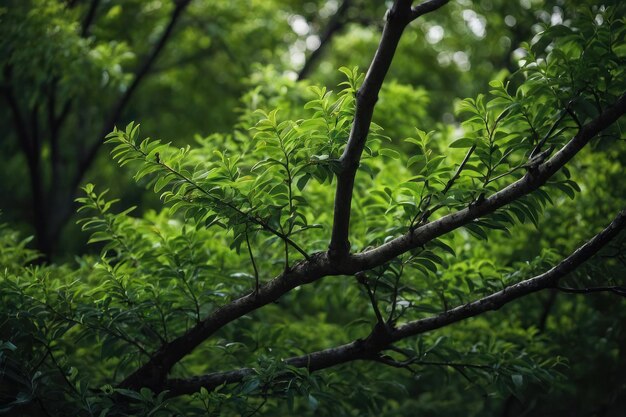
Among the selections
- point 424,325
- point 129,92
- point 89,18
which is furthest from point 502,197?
point 89,18

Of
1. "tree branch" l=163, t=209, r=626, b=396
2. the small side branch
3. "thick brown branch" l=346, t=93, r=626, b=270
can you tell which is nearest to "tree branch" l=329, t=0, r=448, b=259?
"thick brown branch" l=346, t=93, r=626, b=270

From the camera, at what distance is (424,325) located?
3248 mm

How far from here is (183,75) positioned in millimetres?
9641

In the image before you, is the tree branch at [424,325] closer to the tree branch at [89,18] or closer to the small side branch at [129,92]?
the small side branch at [129,92]

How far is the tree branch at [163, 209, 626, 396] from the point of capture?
112 inches

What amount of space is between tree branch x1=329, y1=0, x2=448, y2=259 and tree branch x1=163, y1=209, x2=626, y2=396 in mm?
909

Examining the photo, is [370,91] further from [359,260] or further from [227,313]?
[227,313]

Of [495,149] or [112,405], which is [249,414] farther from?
[495,149]

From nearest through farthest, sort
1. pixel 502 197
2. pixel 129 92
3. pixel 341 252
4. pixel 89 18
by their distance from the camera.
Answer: pixel 502 197 < pixel 341 252 < pixel 89 18 < pixel 129 92

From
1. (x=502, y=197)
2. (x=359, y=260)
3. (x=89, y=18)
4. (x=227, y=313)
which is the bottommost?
(x=227, y=313)

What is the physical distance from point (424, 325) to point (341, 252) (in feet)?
2.55

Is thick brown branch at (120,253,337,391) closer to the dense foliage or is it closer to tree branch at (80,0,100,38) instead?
the dense foliage

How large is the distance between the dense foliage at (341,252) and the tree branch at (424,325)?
0.5 inches

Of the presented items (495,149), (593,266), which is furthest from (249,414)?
(593,266)
